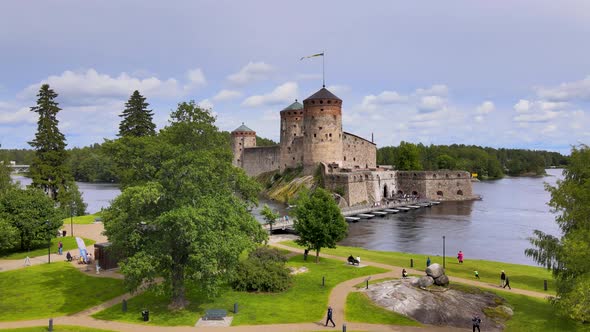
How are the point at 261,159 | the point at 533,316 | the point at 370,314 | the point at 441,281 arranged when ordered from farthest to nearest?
the point at 261,159, the point at 441,281, the point at 370,314, the point at 533,316

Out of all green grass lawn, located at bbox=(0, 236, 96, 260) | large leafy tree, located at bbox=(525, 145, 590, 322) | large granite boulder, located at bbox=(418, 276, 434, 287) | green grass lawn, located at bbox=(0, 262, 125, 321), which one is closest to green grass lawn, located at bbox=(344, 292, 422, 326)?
large granite boulder, located at bbox=(418, 276, 434, 287)

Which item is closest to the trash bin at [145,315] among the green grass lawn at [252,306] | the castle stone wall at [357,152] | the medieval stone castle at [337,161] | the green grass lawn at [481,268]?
the green grass lawn at [252,306]

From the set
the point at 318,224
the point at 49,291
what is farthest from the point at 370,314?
the point at 49,291

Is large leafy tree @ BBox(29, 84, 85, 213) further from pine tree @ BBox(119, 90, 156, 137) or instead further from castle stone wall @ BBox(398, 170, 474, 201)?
castle stone wall @ BBox(398, 170, 474, 201)

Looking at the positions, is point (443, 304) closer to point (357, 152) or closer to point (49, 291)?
point (49, 291)

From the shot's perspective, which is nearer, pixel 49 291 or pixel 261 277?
pixel 261 277

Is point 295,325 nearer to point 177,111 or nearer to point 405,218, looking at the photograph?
point 177,111

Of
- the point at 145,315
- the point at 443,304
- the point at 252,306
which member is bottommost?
the point at 252,306

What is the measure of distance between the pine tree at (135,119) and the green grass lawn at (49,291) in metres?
28.6

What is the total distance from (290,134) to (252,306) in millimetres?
75780

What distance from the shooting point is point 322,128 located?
83.0 metres

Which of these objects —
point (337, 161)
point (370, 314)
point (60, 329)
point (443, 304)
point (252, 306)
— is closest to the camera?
point (60, 329)

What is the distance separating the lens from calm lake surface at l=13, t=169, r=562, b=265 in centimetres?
4444

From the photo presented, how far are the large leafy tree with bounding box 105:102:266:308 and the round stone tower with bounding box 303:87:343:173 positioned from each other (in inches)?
2279
